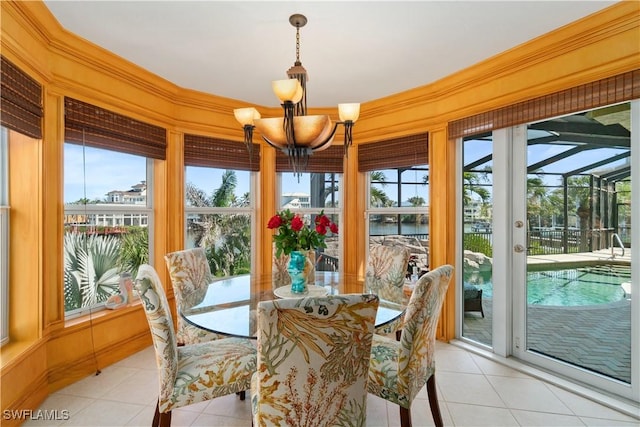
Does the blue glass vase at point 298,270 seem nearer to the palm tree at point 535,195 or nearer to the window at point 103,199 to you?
the window at point 103,199

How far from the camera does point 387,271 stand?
276cm

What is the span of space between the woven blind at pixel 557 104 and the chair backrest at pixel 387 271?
1.23m

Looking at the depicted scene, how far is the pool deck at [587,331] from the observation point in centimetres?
218

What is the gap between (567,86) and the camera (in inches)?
89.5

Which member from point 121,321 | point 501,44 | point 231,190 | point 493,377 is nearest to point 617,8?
point 501,44

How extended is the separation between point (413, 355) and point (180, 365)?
46.2 inches

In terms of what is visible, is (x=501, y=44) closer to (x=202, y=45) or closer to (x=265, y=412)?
(x=202, y=45)

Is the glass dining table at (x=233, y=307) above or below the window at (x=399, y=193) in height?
below

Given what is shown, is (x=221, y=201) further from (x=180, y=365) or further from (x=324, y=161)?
(x=180, y=365)

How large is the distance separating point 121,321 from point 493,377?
9.80 ft

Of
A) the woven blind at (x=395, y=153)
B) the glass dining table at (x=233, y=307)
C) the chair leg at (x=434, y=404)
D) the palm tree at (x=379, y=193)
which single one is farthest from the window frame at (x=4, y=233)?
the palm tree at (x=379, y=193)

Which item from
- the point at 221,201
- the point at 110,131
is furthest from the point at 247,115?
the point at 221,201

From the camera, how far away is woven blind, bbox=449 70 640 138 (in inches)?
79.1

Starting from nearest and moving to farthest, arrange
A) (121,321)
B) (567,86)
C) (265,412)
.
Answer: (265,412) → (567,86) → (121,321)
